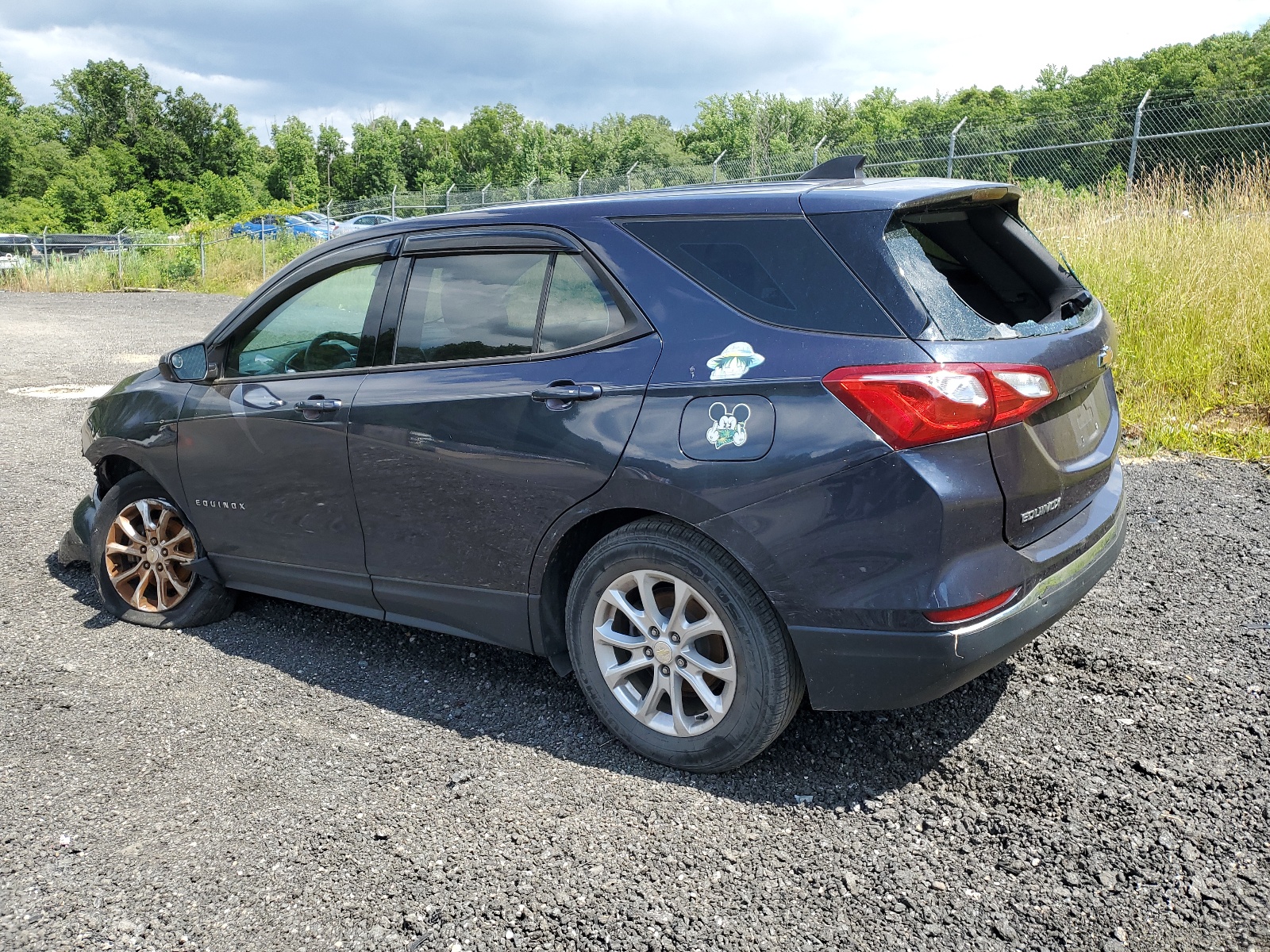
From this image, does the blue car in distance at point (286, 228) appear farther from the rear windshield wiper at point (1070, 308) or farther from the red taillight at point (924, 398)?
the red taillight at point (924, 398)

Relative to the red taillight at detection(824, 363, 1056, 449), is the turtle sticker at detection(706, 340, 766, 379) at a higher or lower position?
higher

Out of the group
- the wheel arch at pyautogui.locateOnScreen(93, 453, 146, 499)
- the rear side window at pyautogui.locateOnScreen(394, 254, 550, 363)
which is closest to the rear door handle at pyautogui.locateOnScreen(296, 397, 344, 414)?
the rear side window at pyautogui.locateOnScreen(394, 254, 550, 363)

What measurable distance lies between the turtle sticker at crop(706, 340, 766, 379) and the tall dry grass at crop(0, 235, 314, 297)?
28.6 metres

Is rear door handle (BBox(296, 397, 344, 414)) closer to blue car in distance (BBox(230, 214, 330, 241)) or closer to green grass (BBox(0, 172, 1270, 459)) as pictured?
green grass (BBox(0, 172, 1270, 459))

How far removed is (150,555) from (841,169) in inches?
136

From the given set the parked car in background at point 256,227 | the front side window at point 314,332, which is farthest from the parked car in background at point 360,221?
the front side window at point 314,332

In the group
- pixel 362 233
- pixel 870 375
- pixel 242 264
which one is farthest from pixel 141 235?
pixel 870 375

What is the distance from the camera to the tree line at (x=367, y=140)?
58.5 m

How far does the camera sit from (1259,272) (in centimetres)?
783

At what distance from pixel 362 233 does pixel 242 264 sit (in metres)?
29.1

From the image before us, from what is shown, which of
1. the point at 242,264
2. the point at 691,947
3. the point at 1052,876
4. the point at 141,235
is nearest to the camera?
the point at 691,947

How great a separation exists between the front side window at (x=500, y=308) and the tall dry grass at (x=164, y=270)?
27.4 m

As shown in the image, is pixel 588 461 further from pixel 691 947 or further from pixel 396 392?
pixel 691 947

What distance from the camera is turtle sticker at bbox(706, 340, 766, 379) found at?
2771 millimetres
